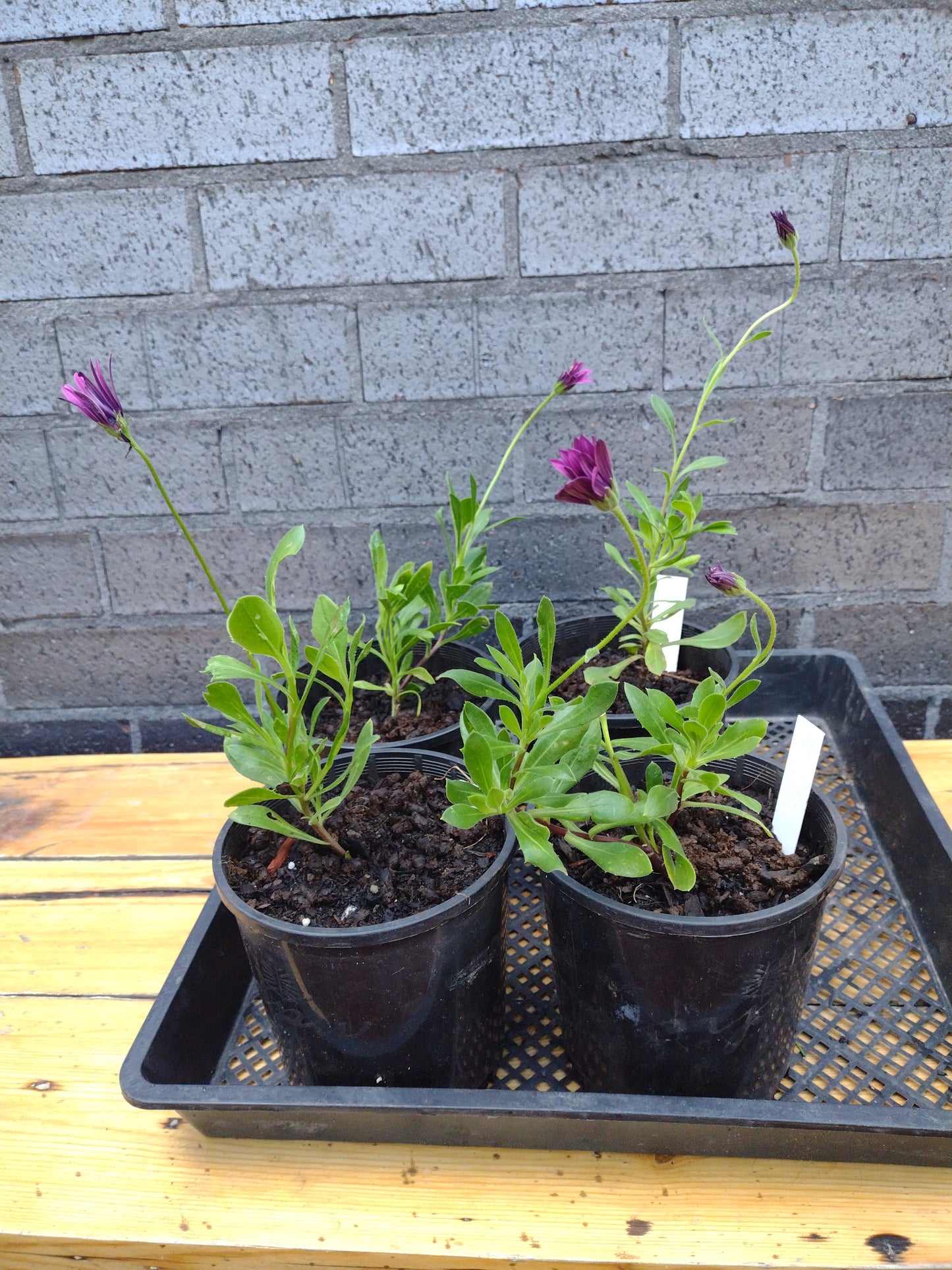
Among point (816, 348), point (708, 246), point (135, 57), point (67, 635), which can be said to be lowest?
point (67, 635)

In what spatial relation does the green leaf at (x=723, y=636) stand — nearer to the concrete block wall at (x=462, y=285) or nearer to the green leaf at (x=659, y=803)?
the green leaf at (x=659, y=803)

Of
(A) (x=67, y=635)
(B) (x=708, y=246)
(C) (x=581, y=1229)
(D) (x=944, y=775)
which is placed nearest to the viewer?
(C) (x=581, y=1229)

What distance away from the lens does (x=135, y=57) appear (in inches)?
44.5

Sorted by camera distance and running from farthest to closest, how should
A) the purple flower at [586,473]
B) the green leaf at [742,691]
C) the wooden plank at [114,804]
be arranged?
1. the wooden plank at [114,804]
2. the green leaf at [742,691]
3. the purple flower at [586,473]

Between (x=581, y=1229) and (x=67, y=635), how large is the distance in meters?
1.19

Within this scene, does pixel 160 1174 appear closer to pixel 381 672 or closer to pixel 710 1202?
pixel 710 1202

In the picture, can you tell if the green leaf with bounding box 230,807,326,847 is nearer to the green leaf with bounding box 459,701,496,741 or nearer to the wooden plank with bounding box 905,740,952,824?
the green leaf with bounding box 459,701,496,741

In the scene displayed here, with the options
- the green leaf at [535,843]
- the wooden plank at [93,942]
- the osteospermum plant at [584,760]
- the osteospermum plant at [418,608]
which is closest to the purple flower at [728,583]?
the osteospermum plant at [584,760]

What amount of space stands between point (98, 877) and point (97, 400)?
61 centimetres

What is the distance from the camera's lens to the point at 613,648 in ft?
3.73

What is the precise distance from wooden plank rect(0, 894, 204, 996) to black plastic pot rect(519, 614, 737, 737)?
472 mm

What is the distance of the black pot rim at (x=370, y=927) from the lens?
607mm

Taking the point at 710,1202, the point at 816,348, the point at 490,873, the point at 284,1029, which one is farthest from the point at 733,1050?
the point at 816,348

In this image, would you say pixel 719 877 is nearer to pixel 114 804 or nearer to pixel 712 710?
pixel 712 710
